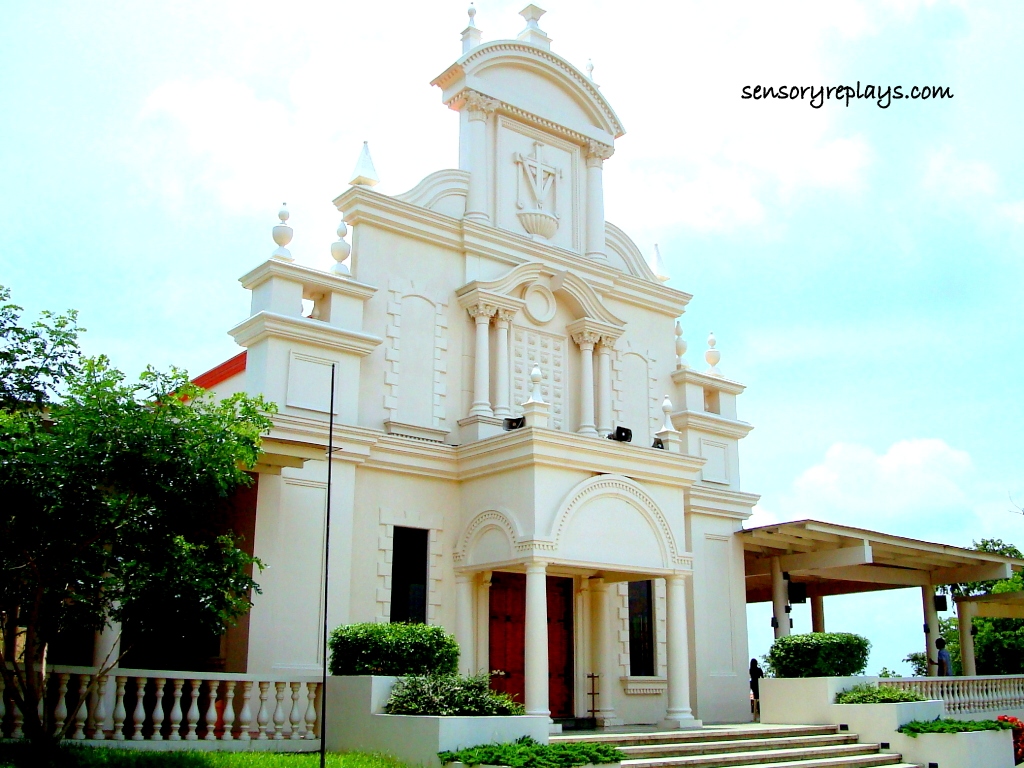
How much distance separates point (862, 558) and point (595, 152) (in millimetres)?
9920

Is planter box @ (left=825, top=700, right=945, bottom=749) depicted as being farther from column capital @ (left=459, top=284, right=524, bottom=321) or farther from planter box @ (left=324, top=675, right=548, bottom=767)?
column capital @ (left=459, top=284, right=524, bottom=321)

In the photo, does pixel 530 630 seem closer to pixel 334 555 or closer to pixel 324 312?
pixel 334 555

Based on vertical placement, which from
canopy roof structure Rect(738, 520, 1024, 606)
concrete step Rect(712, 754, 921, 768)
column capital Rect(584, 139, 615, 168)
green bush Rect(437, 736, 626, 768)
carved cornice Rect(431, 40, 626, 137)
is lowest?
concrete step Rect(712, 754, 921, 768)

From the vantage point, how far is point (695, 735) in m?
16.3

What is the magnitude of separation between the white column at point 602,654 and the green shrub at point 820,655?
2.90 meters

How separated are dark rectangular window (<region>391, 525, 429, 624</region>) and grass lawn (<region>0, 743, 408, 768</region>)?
455 cm

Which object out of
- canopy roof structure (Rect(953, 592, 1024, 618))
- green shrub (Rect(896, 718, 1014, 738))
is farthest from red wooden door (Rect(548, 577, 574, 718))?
canopy roof structure (Rect(953, 592, 1024, 618))

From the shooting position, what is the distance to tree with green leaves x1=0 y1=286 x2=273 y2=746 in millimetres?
11484

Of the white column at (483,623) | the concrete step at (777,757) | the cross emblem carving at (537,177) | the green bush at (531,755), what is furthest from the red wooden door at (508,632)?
the cross emblem carving at (537,177)

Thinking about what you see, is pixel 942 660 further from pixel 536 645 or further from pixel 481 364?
pixel 481 364

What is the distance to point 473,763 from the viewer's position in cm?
1224

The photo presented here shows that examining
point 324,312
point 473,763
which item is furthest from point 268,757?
point 324,312

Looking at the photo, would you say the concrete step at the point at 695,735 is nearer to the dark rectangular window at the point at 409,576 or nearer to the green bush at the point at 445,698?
the green bush at the point at 445,698

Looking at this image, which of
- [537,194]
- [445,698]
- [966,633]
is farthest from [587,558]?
[966,633]
